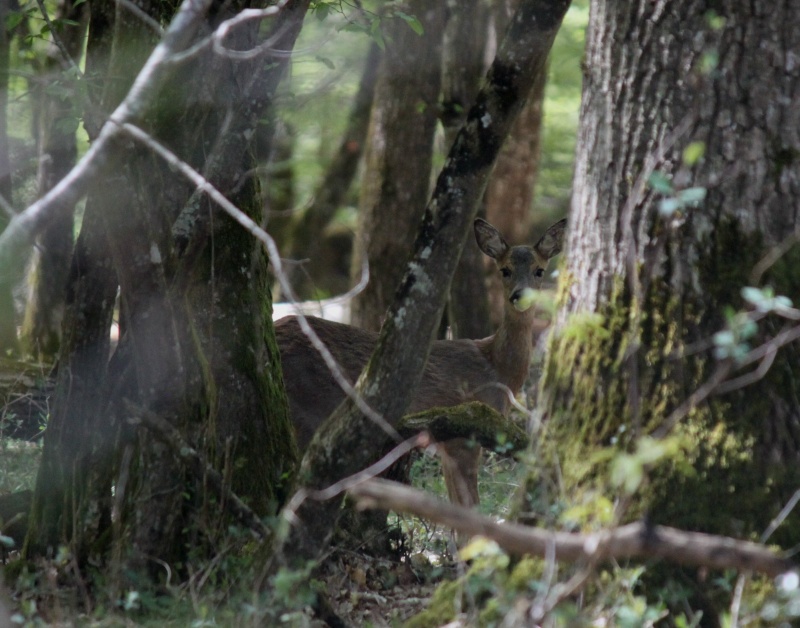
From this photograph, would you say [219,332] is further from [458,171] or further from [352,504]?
[458,171]

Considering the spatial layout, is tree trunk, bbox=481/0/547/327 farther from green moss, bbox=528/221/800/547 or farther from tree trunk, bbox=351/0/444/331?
green moss, bbox=528/221/800/547

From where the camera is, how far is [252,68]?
19.6ft

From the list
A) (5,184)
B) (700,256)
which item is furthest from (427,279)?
(5,184)

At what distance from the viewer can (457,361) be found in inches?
358

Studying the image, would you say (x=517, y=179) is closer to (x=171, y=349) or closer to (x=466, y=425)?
(x=466, y=425)

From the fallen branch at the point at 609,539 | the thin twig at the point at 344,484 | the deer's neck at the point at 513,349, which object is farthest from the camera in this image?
the deer's neck at the point at 513,349

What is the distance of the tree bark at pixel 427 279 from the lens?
4945mm

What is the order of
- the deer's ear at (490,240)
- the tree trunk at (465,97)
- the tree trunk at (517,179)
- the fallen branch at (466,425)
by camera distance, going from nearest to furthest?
1. the fallen branch at (466,425)
2. the deer's ear at (490,240)
3. the tree trunk at (465,97)
4. the tree trunk at (517,179)

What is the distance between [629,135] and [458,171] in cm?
125

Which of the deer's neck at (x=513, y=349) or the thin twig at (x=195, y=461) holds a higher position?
the thin twig at (x=195, y=461)

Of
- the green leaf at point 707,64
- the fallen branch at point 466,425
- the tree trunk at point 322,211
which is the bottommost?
the tree trunk at point 322,211

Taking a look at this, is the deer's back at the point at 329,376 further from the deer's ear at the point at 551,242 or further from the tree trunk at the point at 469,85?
the tree trunk at the point at 469,85

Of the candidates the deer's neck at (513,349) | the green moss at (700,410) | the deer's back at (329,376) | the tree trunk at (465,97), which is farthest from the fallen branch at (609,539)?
the tree trunk at (465,97)

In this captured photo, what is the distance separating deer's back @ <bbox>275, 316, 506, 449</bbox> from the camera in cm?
790
